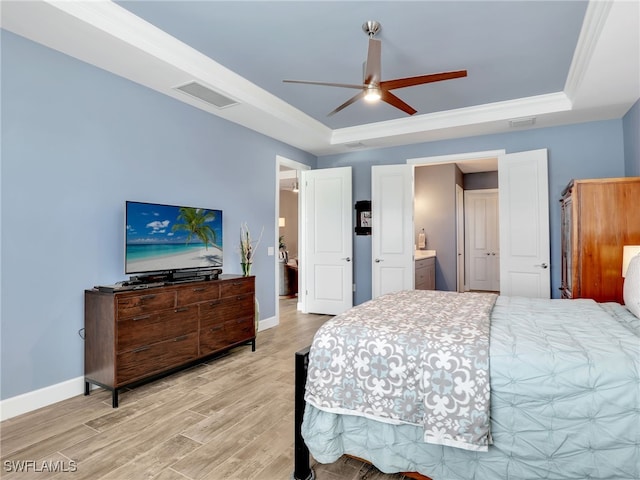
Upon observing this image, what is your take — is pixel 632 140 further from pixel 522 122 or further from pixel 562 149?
pixel 522 122

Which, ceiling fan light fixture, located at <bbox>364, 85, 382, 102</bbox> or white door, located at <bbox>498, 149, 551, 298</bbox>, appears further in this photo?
white door, located at <bbox>498, 149, 551, 298</bbox>

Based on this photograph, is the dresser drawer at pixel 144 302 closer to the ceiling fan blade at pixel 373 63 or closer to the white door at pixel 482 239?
the ceiling fan blade at pixel 373 63

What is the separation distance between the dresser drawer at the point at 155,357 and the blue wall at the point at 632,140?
4.69m

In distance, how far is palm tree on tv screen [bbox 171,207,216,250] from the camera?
3426 millimetres

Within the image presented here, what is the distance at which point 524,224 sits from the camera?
4465mm

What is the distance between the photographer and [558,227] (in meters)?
4.42

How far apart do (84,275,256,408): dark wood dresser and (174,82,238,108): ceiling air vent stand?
1.82 m

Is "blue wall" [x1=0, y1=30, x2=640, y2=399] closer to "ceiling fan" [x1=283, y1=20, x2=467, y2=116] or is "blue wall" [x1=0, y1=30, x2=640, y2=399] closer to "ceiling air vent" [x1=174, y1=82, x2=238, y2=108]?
"ceiling air vent" [x1=174, y1=82, x2=238, y2=108]

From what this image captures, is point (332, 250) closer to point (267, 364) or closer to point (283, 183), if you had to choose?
point (267, 364)

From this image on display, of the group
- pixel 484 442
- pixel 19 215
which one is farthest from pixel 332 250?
pixel 484 442

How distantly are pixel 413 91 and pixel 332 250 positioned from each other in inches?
104

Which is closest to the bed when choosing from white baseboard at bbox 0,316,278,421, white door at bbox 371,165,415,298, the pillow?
the pillow

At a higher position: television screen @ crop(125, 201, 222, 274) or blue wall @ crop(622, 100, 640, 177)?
blue wall @ crop(622, 100, 640, 177)

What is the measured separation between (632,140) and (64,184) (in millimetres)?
5433
